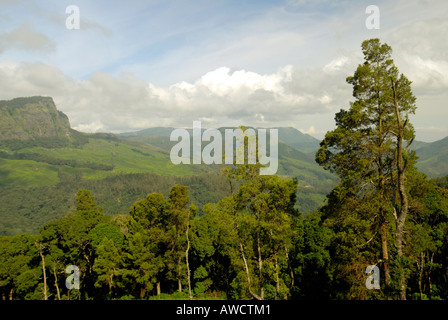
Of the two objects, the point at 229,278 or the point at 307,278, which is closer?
the point at 307,278

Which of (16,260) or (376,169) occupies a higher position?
(376,169)

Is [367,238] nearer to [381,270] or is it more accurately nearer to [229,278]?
[381,270]

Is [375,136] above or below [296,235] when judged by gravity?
above

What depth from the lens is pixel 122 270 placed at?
94.8 feet

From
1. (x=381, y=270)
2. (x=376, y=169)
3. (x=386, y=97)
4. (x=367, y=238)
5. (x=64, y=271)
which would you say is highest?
(x=386, y=97)

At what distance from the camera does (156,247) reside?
1271 inches

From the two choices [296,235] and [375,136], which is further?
[296,235]

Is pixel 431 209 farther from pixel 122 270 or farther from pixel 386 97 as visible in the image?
pixel 122 270

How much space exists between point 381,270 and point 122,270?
26475 millimetres

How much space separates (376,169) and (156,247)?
2761 centimetres
